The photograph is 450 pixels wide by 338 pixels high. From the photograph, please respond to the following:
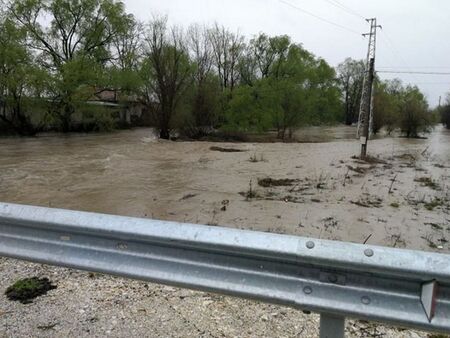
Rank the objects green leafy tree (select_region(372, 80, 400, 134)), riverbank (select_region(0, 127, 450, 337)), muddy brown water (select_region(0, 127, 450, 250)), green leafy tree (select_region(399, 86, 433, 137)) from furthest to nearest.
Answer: green leafy tree (select_region(372, 80, 400, 134)) < green leafy tree (select_region(399, 86, 433, 137)) < muddy brown water (select_region(0, 127, 450, 250)) < riverbank (select_region(0, 127, 450, 337))

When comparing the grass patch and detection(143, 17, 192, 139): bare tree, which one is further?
detection(143, 17, 192, 139): bare tree

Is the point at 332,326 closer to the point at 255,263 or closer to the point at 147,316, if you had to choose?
the point at 255,263

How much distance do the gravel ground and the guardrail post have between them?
0.83m

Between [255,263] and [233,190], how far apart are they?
1113 centimetres

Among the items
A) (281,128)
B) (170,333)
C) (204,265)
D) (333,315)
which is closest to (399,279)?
(333,315)

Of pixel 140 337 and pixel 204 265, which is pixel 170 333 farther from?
pixel 204 265

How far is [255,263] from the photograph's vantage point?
79.7 inches

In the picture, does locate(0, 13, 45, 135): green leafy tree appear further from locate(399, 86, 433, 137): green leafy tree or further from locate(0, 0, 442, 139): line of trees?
locate(399, 86, 433, 137): green leafy tree

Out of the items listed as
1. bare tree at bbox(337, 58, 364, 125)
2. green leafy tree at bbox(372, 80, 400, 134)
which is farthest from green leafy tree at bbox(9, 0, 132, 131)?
bare tree at bbox(337, 58, 364, 125)

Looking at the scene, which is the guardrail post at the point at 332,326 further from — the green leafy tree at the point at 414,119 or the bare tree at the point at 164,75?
the green leafy tree at the point at 414,119

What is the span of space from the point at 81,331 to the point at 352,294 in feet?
6.06

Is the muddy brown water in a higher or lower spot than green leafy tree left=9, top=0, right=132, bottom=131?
lower

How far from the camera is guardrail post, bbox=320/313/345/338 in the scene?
6.31ft

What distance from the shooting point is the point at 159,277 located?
2.18 metres
